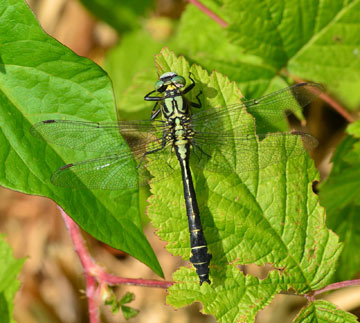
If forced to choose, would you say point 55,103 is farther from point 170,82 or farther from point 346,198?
→ point 346,198

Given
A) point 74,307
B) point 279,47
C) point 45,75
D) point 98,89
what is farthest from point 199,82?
point 74,307

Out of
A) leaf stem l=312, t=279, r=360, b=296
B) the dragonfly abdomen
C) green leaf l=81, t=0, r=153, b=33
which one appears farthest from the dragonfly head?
green leaf l=81, t=0, r=153, b=33

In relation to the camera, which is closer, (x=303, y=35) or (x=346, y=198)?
(x=346, y=198)

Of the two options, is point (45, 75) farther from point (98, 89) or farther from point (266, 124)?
point (266, 124)

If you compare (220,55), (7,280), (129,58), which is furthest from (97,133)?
A: (129,58)

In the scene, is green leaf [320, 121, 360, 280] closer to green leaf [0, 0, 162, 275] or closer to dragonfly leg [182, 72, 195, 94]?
dragonfly leg [182, 72, 195, 94]

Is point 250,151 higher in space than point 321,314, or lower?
higher

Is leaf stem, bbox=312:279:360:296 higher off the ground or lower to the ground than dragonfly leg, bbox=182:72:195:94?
lower

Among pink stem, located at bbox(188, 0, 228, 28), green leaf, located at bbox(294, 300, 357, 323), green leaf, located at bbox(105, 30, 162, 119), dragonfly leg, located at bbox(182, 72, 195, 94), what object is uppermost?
green leaf, located at bbox(105, 30, 162, 119)
